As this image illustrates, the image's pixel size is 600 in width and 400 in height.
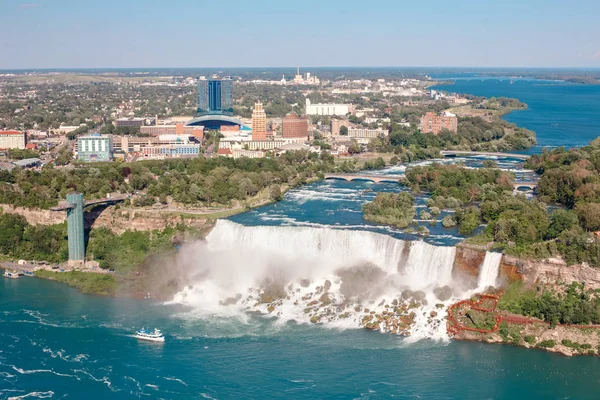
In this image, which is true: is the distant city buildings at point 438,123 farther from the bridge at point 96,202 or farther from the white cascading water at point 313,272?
the white cascading water at point 313,272

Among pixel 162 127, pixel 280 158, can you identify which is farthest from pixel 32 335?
pixel 162 127

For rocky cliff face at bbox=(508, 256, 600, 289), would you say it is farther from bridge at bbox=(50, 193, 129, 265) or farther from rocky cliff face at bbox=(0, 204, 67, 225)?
rocky cliff face at bbox=(0, 204, 67, 225)

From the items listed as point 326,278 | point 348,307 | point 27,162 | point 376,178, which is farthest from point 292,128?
point 348,307

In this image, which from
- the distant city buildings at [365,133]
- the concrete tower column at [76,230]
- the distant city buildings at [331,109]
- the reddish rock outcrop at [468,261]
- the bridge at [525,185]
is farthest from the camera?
the distant city buildings at [331,109]

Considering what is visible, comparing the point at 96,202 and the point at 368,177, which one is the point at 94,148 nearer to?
the point at 368,177

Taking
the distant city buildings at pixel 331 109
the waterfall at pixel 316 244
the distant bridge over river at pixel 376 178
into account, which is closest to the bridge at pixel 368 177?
the distant bridge over river at pixel 376 178

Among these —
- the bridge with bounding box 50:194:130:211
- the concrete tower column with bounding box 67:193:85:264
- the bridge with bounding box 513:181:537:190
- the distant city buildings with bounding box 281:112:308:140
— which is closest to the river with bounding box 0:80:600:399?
the concrete tower column with bounding box 67:193:85:264
